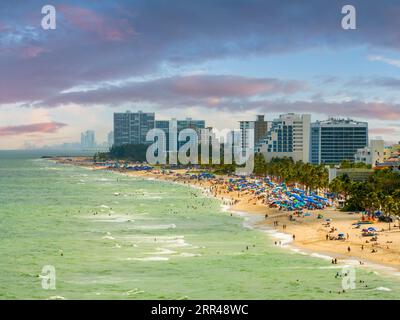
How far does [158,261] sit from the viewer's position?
63.2 meters

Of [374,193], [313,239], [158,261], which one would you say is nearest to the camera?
[158,261]

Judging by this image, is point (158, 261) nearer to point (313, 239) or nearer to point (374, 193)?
point (313, 239)

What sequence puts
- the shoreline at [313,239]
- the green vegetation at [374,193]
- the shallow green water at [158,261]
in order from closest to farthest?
the shallow green water at [158,261]
the shoreline at [313,239]
the green vegetation at [374,193]

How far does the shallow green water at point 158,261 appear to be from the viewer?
170 ft

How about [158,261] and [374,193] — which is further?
[374,193]

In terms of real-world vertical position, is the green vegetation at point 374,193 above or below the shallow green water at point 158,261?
above

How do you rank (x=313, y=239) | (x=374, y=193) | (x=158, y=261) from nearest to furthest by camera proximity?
1. (x=158, y=261)
2. (x=313, y=239)
3. (x=374, y=193)

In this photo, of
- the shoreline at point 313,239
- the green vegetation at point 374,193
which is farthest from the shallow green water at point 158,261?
the green vegetation at point 374,193

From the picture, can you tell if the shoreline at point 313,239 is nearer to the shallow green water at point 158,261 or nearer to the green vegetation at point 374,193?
the shallow green water at point 158,261

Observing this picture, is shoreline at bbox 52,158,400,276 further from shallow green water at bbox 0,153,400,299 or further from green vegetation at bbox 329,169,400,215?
green vegetation at bbox 329,169,400,215

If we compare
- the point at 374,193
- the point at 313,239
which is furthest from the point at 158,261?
the point at 374,193
